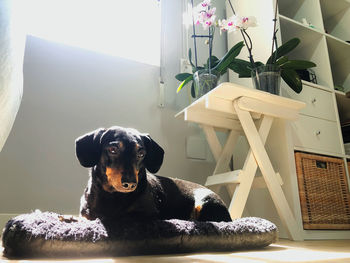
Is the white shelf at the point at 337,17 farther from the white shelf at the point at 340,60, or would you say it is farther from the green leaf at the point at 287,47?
the green leaf at the point at 287,47

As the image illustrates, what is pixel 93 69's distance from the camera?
5.08 feet

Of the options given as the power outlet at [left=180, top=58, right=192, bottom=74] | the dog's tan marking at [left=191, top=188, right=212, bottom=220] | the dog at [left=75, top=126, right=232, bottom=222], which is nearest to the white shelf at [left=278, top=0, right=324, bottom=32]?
the power outlet at [left=180, top=58, right=192, bottom=74]

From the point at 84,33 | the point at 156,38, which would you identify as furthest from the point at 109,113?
the point at 156,38

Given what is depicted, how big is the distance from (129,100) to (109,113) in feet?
0.46

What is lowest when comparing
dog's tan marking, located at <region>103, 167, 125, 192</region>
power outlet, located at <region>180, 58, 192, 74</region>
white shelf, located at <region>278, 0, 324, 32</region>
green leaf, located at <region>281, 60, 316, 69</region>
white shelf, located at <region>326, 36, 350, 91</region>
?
dog's tan marking, located at <region>103, 167, 125, 192</region>

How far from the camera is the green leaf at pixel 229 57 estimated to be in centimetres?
145

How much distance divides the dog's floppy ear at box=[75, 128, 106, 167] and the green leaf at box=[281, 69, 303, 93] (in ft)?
3.30

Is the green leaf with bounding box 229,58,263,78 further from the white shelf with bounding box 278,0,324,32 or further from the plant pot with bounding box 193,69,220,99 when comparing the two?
the white shelf with bounding box 278,0,324,32

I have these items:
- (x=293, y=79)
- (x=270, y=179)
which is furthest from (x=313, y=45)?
(x=270, y=179)

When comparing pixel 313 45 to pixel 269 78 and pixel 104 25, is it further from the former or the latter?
pixel 104 25

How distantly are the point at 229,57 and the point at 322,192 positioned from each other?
79cm

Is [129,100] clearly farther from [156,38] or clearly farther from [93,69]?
[156,38]

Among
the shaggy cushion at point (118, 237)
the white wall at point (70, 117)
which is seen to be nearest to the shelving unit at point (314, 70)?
the white wall at point (70, 117)

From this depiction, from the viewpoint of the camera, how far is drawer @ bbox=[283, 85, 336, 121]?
1.54 m
